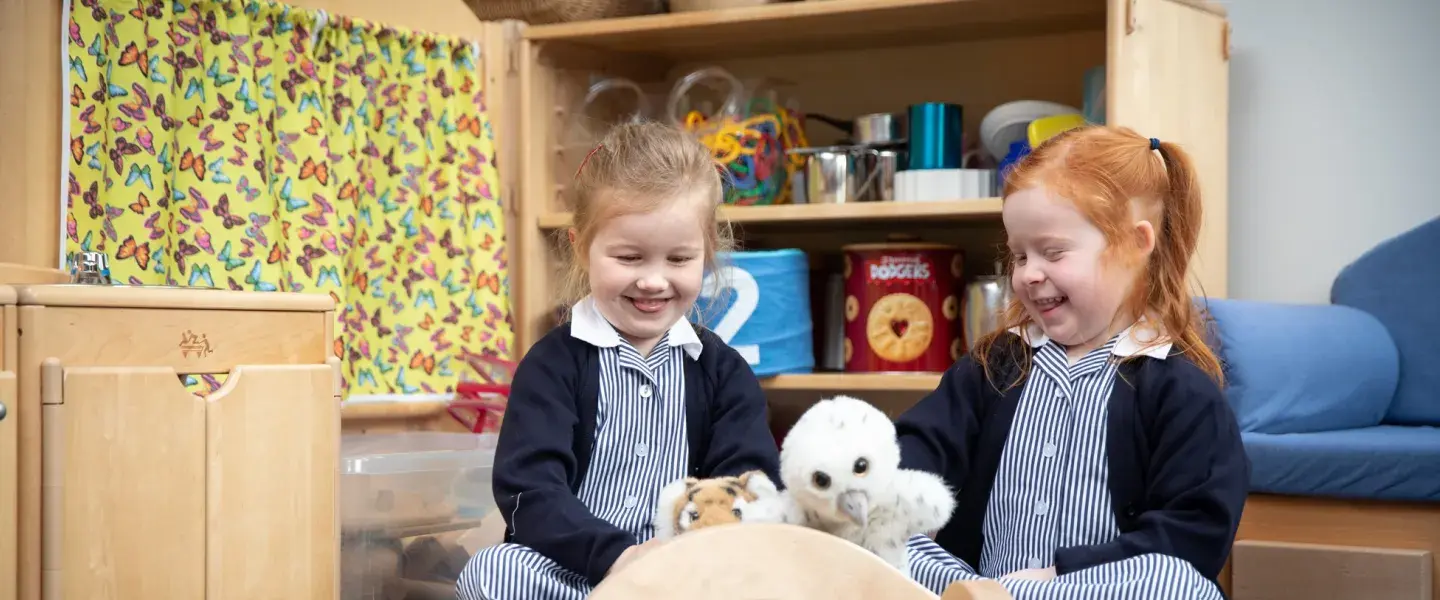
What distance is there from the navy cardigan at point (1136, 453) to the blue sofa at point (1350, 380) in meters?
0.59

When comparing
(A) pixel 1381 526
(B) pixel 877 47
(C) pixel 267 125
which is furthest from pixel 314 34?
(A) pixel 1381 526

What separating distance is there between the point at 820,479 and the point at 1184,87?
1.36 meters

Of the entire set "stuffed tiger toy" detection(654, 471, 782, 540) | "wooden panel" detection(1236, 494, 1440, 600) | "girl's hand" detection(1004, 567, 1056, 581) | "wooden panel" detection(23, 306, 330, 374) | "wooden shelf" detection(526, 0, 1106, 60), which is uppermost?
"wooden shelf" detection(526, 0, 1106, 60)

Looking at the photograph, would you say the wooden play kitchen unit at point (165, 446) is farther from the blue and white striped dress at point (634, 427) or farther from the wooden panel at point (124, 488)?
the blue and white striped dress at point (634, 427)

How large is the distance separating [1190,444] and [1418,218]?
4.22 feet

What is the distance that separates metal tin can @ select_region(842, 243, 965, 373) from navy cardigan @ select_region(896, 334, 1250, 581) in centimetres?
84

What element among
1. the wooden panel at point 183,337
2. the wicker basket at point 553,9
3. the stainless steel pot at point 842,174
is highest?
the wicker basket at point 553,9

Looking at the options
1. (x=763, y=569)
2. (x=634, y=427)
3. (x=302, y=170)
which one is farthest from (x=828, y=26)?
(x=763, y=569)

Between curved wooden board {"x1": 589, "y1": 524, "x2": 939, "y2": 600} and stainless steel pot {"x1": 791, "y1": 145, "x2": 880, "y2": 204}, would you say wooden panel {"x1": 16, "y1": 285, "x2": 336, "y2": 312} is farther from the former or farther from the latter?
stainless steel pot {"x1": 791, "y1": 145, "x2": 880, "y2": 204}

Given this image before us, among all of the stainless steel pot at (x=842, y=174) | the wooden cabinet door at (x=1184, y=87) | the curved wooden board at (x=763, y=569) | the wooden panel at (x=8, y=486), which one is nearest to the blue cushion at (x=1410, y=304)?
the wooden cabinet door at (x=1184, y=87)

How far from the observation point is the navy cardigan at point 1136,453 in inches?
41.6

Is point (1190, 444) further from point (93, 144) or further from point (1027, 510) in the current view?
point (93, 144)

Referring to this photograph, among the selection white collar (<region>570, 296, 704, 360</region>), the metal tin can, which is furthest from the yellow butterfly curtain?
white collar (<region>570, 296, 704, 360</region>)

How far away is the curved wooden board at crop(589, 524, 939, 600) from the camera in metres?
0.72
